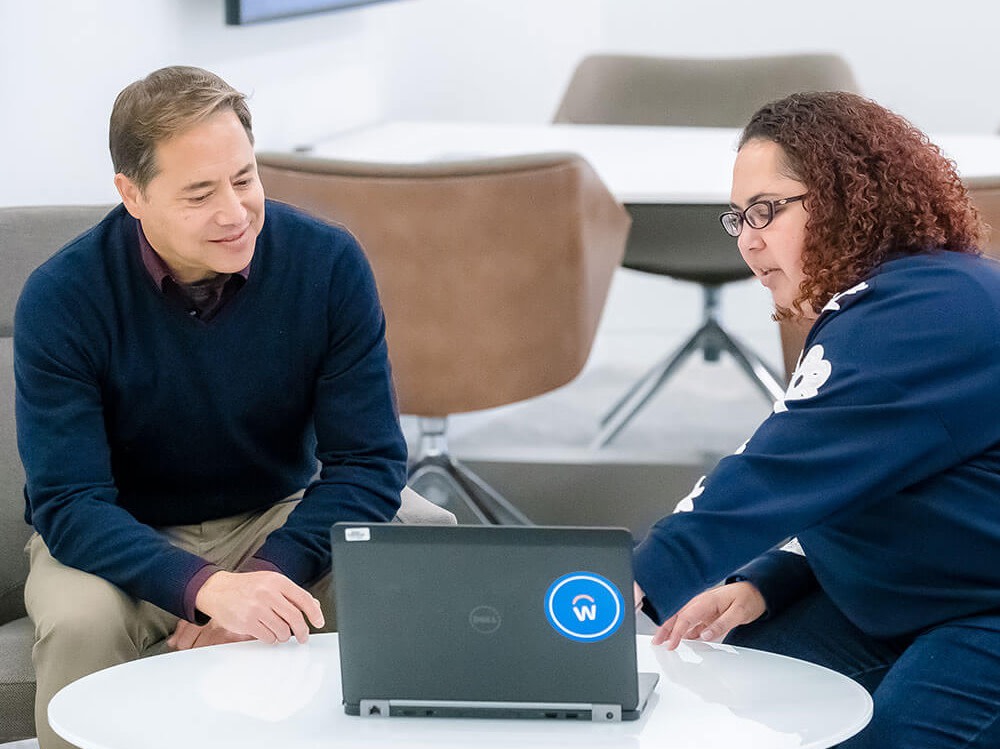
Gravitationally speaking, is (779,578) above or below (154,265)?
below

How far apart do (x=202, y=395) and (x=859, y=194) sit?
35.1 inches

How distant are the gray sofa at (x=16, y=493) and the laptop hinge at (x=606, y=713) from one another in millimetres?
748

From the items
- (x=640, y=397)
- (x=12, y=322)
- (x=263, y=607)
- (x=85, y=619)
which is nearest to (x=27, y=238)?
(x=12, y=322)

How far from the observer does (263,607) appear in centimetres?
168

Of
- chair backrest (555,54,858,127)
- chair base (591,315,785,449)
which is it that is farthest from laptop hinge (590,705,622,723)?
chair backrest (555,54,858,127)

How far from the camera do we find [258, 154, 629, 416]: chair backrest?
2.92 m

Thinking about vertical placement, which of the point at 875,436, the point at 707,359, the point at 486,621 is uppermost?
the point at 875,436

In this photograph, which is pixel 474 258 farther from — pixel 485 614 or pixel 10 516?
pixel 485 614

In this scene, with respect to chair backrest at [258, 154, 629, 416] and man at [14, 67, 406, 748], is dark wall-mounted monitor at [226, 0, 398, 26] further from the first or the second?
man at [14, 67, 406, 748]

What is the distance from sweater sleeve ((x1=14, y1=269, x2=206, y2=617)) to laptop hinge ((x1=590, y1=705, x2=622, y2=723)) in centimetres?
67

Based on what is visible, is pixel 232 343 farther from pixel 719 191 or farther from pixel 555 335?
pixel 719 191

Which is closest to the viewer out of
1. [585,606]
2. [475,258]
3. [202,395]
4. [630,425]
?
[585,606]

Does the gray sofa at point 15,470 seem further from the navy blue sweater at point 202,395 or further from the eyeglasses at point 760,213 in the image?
the eyeglasses at point 760,213

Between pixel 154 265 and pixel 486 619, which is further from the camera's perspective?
pixel 154 265
